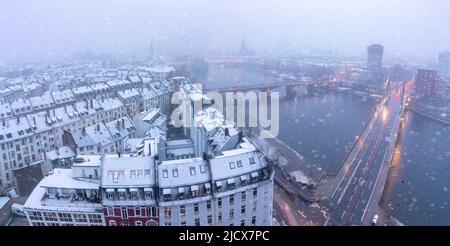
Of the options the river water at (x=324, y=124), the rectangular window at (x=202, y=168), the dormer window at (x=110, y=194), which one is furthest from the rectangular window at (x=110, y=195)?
the river water at (x=324, y=124)

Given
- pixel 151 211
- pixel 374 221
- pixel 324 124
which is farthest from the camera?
pixel 324 124

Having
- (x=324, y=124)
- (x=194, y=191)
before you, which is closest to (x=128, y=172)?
(x=194, y=191)

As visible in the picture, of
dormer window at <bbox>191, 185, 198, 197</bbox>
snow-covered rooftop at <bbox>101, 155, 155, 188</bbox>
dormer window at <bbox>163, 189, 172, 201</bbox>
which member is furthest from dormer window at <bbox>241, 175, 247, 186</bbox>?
snow-covered rooftop at <bbox>101, 155, 155, 188</bbox>

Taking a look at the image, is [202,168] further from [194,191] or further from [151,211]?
[151,211]

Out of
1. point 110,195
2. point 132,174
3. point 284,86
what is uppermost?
point 132,174

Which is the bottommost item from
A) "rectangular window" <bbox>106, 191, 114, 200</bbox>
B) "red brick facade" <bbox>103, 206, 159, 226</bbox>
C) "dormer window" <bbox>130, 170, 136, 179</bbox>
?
"red brick facade" <bbox>103, 206, 159, 226</bbox>

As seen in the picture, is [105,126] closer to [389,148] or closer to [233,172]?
[233,172]

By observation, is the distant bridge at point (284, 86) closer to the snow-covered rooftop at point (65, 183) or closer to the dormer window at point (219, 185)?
the snow-covered rooftop at point (65, 183)

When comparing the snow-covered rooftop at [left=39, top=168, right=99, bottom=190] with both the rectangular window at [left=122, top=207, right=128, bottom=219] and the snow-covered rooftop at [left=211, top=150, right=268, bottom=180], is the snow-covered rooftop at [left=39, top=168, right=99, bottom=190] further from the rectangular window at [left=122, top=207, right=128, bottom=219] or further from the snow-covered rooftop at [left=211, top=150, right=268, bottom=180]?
the snow-covered rooftop at [left=211, top=150, right=268, bottom=180]

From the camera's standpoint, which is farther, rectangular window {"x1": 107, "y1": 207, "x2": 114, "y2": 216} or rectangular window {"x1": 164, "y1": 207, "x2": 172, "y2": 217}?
rectangular window {"x1": 107, "y1": 207, "x2": 114, "y2": 216}

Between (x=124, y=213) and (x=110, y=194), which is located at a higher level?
Result: (x=110, y=194)
